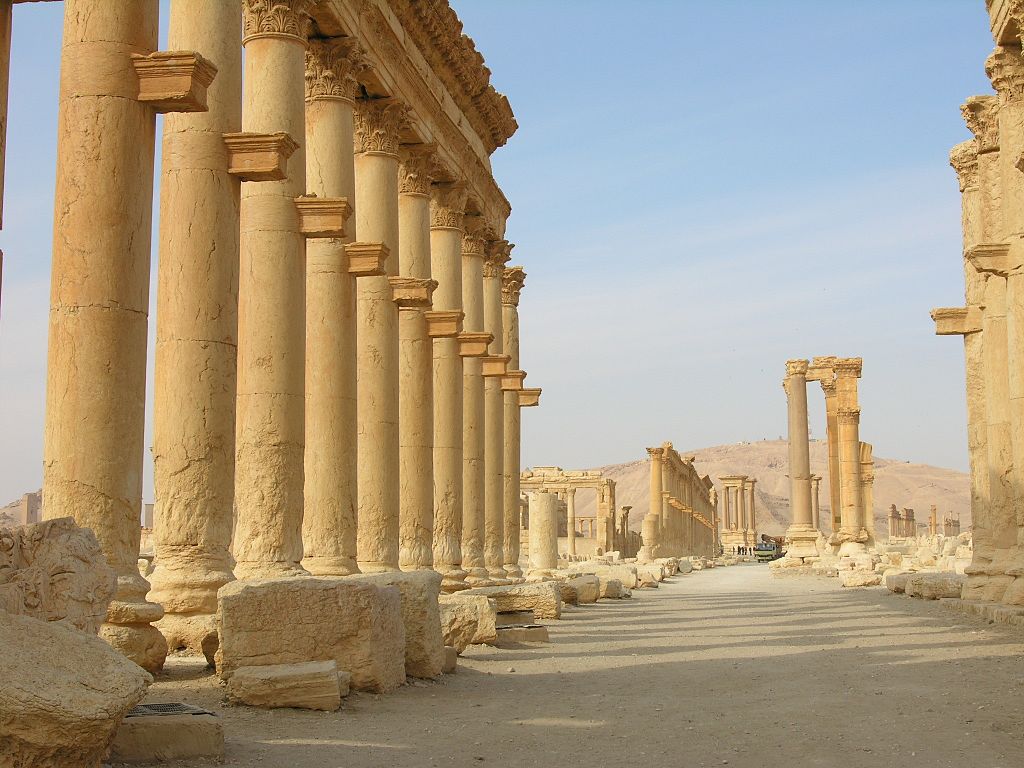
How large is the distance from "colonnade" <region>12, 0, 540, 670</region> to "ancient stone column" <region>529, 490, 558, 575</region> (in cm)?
1072

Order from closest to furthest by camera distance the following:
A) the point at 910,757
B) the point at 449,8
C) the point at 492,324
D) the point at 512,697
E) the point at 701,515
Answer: the point at 910,757
the point at 512,697
the point at 449,8
the point at 492,324
the point at 701,515

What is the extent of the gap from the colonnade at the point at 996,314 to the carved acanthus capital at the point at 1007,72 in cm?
1

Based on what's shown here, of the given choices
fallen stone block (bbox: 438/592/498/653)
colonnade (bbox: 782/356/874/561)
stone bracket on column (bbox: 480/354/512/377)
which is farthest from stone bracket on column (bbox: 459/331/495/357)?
colonnade (bbox: 782/356/874/561)

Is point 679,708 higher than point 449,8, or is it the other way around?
point 449,8

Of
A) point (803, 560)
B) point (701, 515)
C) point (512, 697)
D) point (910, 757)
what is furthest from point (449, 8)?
point (701, 515)

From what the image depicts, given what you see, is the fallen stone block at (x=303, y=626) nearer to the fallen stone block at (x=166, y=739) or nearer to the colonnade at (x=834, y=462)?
the fallen stone block at (x=166, y=739)

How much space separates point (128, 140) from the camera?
34.3 ft

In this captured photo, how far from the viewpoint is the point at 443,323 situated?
21750 millimetres

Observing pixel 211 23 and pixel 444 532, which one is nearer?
pixel 211 23

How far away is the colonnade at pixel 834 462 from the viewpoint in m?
Answer: 49.2

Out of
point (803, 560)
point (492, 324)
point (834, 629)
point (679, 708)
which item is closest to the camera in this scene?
point (679, 708)

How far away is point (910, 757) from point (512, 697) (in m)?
Answer: 4.01

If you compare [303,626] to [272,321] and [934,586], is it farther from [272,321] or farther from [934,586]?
[934,586]

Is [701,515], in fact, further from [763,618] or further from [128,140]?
[128,140]
